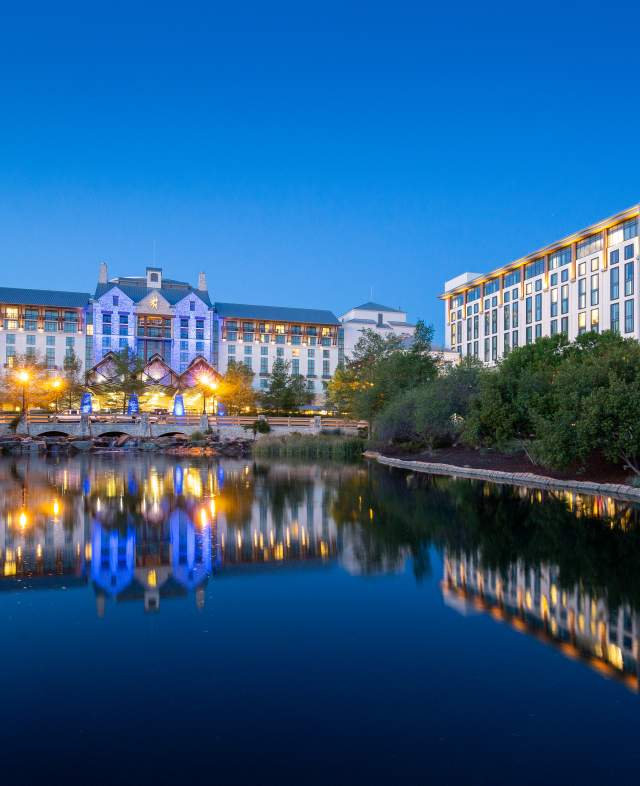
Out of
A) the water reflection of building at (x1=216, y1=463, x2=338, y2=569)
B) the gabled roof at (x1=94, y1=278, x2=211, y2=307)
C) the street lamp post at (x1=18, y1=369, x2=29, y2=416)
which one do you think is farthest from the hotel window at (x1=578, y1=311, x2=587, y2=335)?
the street lamp post at (x1=18, y1=369, x2=29, y2=416)

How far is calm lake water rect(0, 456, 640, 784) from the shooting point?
5.36m

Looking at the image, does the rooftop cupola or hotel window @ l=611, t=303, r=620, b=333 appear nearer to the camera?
Answer: hotel window @ l=611, t=303, r=620, b=333

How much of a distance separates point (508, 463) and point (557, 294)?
45.6 metres

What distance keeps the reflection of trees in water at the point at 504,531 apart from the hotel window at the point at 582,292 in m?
50.8

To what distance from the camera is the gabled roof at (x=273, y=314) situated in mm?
93750

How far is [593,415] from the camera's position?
918 inches

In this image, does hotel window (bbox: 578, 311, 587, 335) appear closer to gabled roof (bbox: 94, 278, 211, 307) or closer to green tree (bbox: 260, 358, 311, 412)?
green tree (bbox: 260, 358, 311, 412)

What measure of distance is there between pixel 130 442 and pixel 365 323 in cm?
5123

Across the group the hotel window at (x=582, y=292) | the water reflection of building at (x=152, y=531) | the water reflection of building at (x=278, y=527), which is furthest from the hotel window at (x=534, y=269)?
the water reflection of building at (x=278, y=527)

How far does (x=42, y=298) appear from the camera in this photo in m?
85.8

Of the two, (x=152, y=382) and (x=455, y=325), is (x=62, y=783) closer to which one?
(x=152, y=382)

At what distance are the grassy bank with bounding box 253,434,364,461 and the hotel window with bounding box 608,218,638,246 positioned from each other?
107 ft

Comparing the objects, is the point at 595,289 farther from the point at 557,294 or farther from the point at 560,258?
the point at 560,258

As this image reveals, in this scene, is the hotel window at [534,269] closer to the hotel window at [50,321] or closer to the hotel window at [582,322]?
the hotel window at [582,322]
